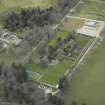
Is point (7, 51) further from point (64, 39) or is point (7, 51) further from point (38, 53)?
point (64, 39)

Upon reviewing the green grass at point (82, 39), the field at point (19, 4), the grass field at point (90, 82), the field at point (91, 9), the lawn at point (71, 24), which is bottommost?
the field at point (19, 4)

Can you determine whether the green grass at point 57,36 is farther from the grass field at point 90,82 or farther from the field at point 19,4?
the field at point 19,4

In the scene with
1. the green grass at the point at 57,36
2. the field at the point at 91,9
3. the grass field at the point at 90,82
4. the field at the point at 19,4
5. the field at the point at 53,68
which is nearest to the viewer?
the grass field at the point at 90,82

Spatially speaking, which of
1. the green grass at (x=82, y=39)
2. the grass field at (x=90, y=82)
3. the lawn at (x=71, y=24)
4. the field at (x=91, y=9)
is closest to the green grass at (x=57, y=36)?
the lawn at (x=71, y=24)

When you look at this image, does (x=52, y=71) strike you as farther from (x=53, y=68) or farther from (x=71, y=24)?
(x=71, y=24)

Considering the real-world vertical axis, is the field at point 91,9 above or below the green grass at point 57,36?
below

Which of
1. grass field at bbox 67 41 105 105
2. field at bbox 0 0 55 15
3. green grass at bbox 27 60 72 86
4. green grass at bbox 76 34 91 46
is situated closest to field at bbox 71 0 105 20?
field at bbox 0 0 55 15

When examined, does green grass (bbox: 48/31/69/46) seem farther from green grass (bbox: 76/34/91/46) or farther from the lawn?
green grass (bbox: 76/34/91/46)

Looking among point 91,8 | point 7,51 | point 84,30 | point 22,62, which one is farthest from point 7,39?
point 91,8
